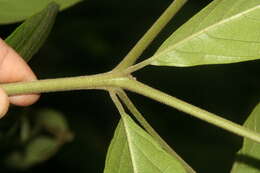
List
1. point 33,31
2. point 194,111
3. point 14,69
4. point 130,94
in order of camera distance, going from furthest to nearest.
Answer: point 130,94
point 14,69
point 33,31
point 194,111

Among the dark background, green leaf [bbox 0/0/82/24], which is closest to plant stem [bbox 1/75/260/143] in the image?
green leaf [bbox 0/0/82/24]

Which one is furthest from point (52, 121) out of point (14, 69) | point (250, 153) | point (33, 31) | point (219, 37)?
point (219, 37)

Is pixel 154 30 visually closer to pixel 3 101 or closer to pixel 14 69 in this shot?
pixel 3 101

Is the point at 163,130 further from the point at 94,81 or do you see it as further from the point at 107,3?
the point at 94,81

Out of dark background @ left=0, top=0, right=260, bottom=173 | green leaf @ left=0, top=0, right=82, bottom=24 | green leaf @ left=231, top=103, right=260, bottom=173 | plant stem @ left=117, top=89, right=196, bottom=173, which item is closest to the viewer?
plant stem @ left=117, top=89, right=196, bottom=173

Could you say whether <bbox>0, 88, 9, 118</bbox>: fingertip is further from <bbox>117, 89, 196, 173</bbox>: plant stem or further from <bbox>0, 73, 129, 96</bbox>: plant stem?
<bbox>117, 89, 196, 173</bbox>: plant stem

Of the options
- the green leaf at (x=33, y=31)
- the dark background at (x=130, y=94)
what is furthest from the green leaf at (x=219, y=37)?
the dark background at (x=130, y=94)

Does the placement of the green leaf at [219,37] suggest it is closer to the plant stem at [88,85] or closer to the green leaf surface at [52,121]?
the plant stem at [88,85]
